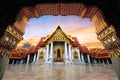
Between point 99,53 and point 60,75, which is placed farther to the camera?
point 99,53

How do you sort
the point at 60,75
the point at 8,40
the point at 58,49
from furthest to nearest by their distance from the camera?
the point at 58,49, the point at 60,75, the point at 8,40

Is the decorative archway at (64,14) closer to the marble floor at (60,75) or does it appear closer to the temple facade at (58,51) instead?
the marble floor at (60,75)

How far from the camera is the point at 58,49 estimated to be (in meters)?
19.7

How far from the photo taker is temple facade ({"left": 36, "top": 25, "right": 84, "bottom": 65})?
18.6 meters

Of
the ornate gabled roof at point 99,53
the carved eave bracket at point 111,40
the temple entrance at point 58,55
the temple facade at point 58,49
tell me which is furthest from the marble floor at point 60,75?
the ornate gabled roof at point 99,53

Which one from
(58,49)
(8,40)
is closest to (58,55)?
(58,49)

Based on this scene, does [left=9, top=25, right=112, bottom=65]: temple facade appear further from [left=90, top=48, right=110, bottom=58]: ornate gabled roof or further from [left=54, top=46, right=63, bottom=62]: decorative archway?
[left=90, top=48, right=110, bottom=58]: ornate gabled roof

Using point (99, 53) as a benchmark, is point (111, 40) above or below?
below

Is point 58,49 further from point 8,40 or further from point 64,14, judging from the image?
point 8,40

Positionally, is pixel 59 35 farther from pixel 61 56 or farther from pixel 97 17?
pixel 97 17

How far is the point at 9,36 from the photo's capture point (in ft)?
6.49

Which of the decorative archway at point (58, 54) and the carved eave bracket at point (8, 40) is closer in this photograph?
the carved eave bracket at point (8, 40)

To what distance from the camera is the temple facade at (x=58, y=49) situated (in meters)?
18.6

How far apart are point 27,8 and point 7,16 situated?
1.51 feet
